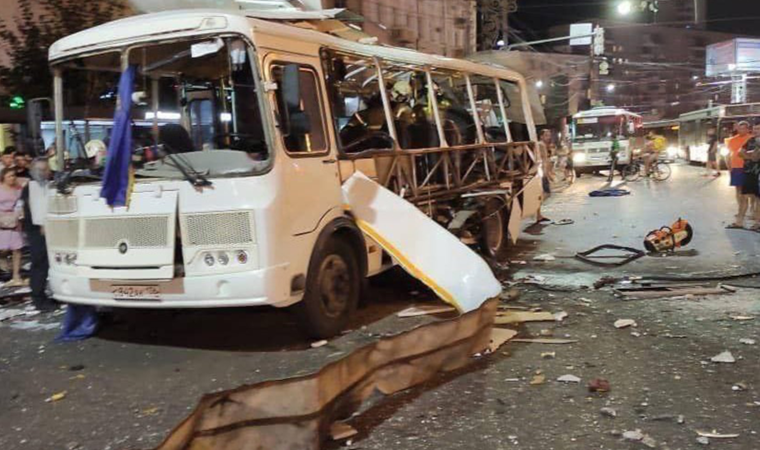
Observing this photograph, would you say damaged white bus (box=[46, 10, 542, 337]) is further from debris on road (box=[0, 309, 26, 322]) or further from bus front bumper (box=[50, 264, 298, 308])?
debris on road (box=[0, 309, 26, 322])

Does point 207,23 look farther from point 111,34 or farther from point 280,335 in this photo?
point 280,335

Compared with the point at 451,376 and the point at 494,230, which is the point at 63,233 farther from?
the point at 494,230

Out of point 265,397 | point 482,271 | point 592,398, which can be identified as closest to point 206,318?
point 482,271

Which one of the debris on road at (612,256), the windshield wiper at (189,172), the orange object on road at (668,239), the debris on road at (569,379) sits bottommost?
the debris on road at (569,379)

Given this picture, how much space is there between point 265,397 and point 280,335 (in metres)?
2.69

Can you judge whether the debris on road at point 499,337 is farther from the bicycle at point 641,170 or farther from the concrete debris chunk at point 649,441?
the bicycle at point 641,170

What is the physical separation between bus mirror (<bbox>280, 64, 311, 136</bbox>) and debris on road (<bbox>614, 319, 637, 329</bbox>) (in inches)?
131

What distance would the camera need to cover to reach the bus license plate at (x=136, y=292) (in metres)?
5.45

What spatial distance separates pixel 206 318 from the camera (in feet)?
23.6

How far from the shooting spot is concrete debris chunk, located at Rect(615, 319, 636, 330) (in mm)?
6293

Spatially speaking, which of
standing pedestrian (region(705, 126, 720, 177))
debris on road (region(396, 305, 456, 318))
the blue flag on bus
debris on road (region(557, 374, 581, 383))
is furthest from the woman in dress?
standing pedestrian (region(705, 126, 720, 177))

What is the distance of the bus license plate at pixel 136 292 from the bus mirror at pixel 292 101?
1622mm

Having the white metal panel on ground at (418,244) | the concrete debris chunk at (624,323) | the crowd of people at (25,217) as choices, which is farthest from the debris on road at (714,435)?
the crowd of people at (25,217)

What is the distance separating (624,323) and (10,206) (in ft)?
24.7
